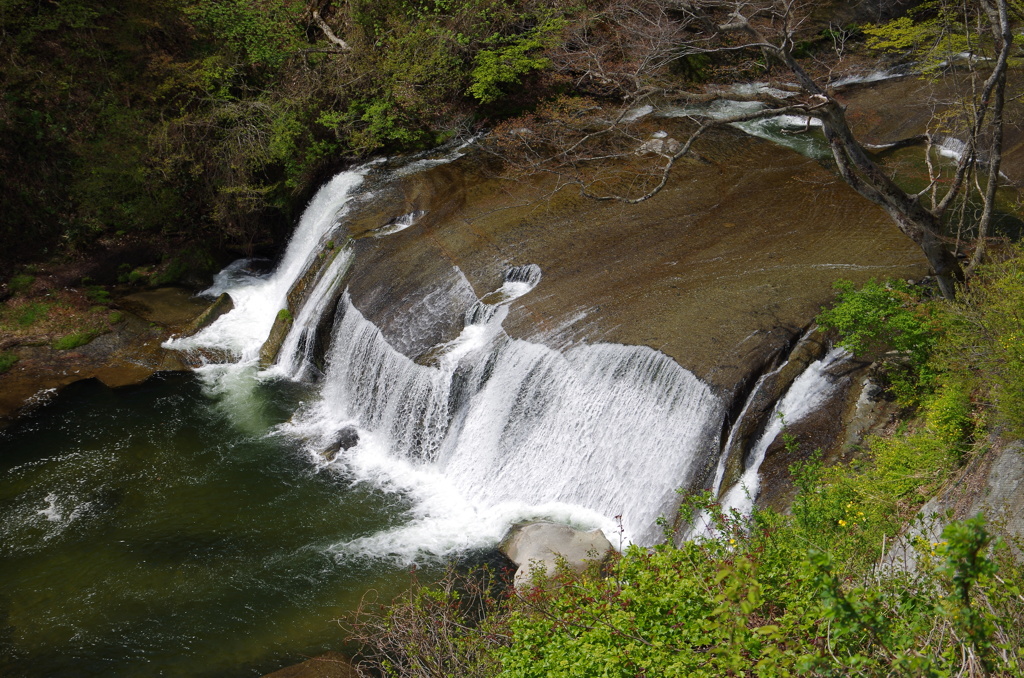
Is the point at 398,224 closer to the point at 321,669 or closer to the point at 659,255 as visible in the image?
the point at 659,255

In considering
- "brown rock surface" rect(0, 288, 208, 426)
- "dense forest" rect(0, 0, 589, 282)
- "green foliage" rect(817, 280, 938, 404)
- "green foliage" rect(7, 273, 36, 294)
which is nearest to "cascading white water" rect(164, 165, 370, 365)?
"brown rock surface" rect(0, 288, 208, 426)

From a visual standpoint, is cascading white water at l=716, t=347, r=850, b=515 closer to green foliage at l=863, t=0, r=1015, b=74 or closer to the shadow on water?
the shadow on water

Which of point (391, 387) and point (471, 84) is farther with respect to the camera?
point (471, 84)

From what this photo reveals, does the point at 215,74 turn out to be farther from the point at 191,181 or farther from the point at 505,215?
the point at 505,215

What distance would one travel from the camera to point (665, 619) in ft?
Result: 14.9

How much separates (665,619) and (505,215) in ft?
29.5

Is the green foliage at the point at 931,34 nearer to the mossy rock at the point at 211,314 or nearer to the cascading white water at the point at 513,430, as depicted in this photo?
the cascading white water at the point at 513,430

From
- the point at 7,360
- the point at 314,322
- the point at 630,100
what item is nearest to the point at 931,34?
the point at 630,100

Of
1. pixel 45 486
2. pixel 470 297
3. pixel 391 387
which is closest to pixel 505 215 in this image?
pixel 470 297

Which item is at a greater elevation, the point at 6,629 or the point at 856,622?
the point at 856,622

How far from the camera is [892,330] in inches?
319

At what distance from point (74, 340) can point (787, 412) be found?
1268 centimetres

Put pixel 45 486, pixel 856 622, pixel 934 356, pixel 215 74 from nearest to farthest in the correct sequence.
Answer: pixel 856 622 → pixel 934 356 → pixel 45 486 → pixel 215 74

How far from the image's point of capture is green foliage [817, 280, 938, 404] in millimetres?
7570
